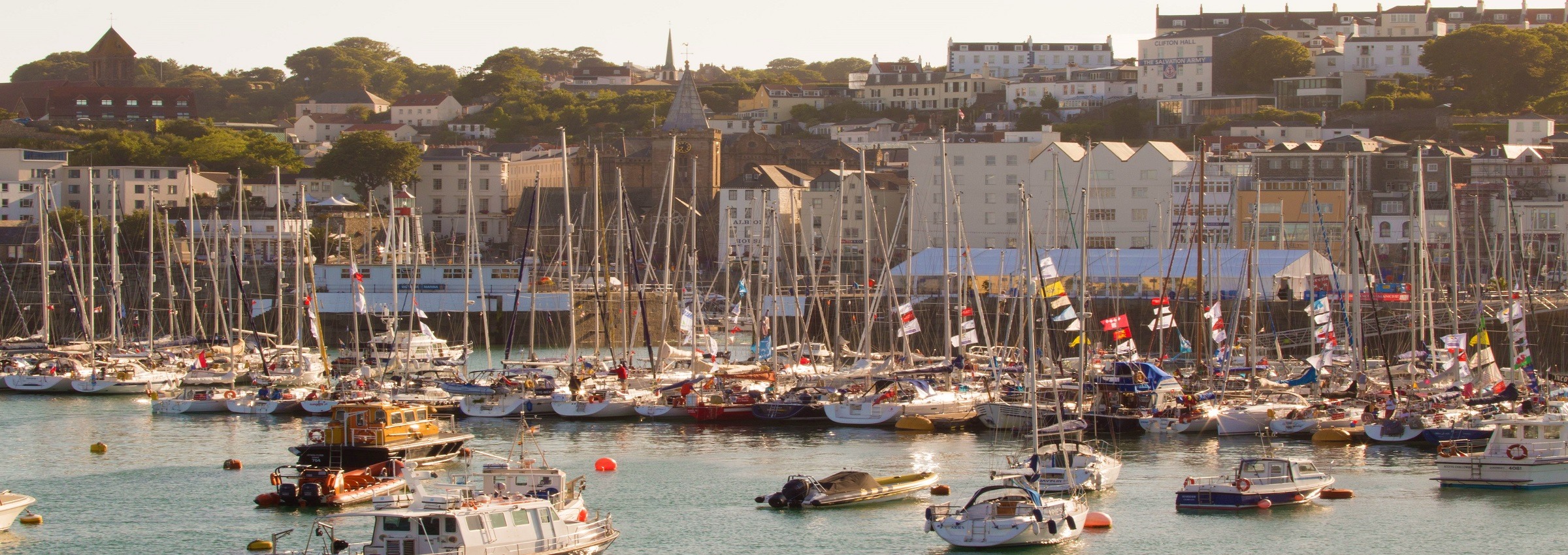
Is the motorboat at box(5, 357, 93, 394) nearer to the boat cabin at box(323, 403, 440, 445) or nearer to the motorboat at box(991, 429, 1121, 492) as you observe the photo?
the boat cabin at box(323, 403, 440, 445)

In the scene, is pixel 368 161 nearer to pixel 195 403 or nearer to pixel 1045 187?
pixel 1045 187

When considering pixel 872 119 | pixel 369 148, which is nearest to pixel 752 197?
pixel 369 148

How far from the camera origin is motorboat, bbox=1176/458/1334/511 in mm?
29109

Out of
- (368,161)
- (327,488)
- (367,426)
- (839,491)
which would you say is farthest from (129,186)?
(839,491)

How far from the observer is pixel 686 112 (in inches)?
4149

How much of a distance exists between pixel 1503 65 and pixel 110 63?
88.6m

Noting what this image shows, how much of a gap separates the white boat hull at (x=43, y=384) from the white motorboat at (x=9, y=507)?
78.6ft

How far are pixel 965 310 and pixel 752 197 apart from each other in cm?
4311

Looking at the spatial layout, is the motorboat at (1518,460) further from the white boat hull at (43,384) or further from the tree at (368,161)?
the tree at (368,161)

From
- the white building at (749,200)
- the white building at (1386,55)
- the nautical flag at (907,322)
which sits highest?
the white building at (1386,55)

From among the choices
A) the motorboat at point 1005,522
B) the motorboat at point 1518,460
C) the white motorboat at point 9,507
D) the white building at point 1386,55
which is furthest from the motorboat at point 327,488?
the white building at point 1386,55

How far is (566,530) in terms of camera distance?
23.7 metres

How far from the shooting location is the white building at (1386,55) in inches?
4370

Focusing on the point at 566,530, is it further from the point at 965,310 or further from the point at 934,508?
the point at 965,310
